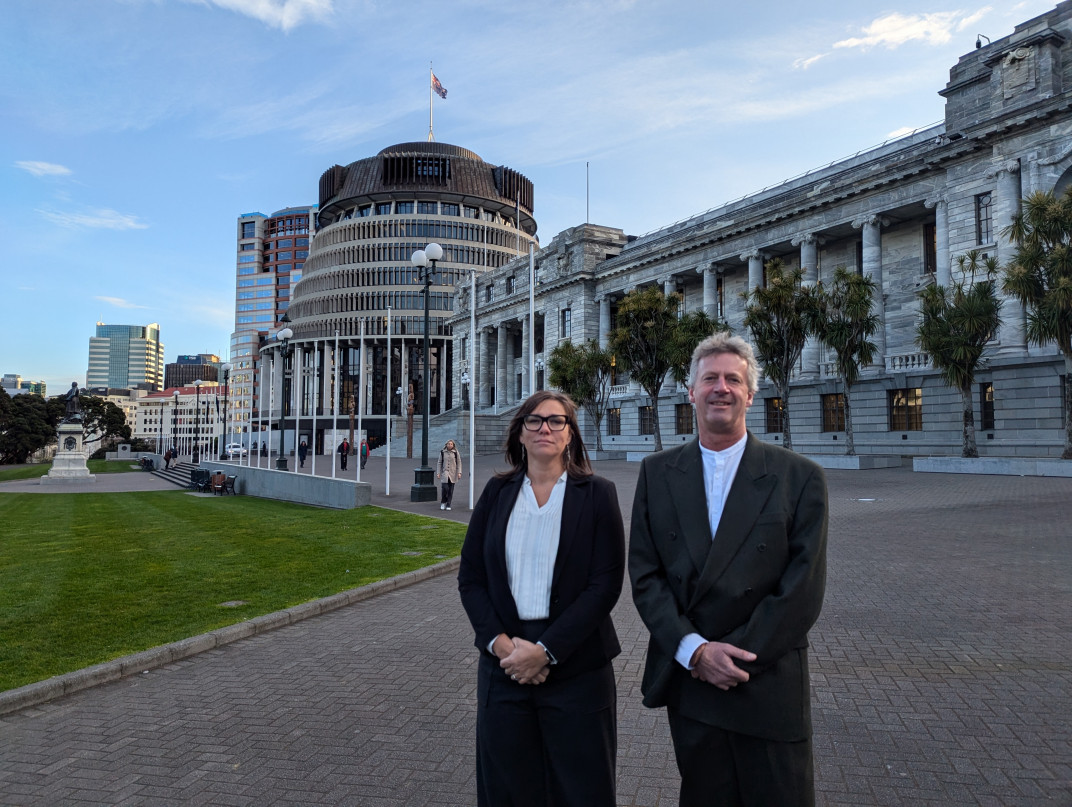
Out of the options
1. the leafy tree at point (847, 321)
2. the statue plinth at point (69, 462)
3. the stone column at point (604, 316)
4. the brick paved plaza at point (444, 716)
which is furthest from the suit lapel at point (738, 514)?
the stone column at point (604, 316)

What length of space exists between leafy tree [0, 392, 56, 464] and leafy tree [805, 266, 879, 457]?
7721 centimetres

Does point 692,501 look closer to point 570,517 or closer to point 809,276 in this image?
point 570,517

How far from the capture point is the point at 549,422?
10.5ft

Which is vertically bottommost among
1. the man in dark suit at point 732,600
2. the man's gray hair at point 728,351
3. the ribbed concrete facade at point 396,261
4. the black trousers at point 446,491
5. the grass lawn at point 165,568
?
the grass lawn at point 165,568

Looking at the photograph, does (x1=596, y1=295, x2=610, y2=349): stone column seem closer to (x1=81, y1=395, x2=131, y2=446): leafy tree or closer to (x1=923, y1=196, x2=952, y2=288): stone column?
(x1=923, y1=196, x2=952, y2=288): stone column

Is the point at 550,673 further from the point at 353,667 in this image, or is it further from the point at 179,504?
the point at 179,504

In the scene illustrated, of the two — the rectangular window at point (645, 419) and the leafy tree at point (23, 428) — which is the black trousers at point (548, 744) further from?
the leafy tree at point (23, 428)

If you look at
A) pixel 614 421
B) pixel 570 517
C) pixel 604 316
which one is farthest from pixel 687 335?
pixel 570 517

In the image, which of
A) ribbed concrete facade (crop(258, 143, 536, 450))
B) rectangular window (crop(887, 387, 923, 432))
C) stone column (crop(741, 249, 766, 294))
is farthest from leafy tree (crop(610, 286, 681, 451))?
ribbed concrete facade (crop(258, 143, 536, 450))

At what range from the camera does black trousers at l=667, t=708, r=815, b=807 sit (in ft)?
8.54

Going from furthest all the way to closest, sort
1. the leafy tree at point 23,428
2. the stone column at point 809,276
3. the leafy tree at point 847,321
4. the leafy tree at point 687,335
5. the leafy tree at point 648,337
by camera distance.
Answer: the leafy tree at point 23,428, the stone column at point 809,276, the leafy tree at point 648,337, the leafy tree at point 687,335, the leafy tree at point 847,321

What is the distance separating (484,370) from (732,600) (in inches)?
2907

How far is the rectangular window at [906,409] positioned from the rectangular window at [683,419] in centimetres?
1463

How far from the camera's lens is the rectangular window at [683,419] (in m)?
48.6
